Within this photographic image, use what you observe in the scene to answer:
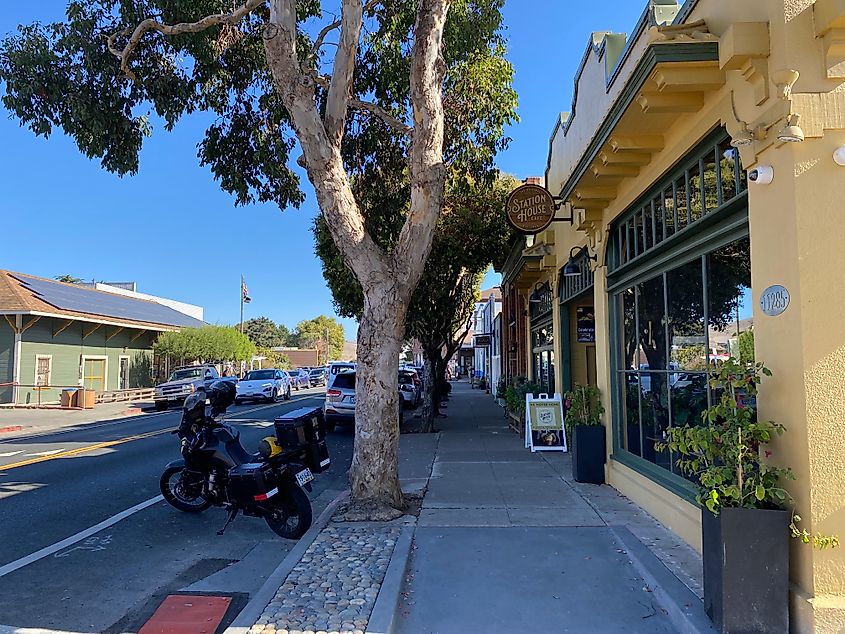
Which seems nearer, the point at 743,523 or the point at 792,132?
the point at 743,523

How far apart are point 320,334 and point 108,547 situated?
10332 centimetres

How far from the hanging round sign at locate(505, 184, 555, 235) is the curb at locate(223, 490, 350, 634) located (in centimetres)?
506

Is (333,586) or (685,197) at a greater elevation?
(685,197)

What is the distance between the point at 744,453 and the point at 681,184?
305 centimetres

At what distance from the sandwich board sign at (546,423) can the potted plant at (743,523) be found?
744 centimetres

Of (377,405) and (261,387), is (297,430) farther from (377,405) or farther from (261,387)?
(261,387)

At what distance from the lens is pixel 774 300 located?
4090mm

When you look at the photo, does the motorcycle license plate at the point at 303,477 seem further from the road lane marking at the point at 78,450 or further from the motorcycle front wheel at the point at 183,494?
the road lane marking at the point at 78,450

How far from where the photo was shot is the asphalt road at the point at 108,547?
484 centimetres

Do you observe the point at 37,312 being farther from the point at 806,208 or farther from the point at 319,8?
the point at 806,208

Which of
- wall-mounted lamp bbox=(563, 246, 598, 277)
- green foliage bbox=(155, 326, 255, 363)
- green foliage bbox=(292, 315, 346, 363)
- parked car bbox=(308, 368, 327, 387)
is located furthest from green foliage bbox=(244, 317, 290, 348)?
wall-mounted lamp bbox=(563, 246, 598, 277)

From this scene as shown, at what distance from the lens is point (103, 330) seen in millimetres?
30219

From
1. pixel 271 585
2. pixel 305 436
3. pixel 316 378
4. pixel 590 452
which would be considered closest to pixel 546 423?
pixel 590 452

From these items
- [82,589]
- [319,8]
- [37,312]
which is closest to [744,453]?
[82,589]
